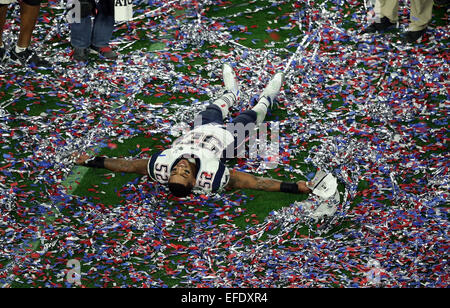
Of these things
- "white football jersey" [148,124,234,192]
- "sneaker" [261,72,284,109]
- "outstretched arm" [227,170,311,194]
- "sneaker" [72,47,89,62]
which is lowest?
"outstretched arm" [227,170,311,194]

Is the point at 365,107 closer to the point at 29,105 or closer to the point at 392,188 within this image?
the point at 392,188

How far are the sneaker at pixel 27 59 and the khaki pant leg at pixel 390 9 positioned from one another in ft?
17.9

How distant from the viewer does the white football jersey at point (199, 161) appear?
8.49m

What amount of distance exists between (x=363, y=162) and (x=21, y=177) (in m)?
4.22

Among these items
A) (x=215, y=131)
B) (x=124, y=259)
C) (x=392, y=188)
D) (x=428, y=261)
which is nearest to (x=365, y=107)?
(x=392, y=188)

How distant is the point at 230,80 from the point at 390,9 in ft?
11.1

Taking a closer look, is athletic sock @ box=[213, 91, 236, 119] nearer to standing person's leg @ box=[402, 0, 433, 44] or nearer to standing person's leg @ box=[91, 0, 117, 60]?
standing person's leg @ box=[91, 0, 117, 60]

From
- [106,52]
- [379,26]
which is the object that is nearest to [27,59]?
[106,52]

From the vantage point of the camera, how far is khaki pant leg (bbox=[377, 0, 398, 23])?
12.0 m

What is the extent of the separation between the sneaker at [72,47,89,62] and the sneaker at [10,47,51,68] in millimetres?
425

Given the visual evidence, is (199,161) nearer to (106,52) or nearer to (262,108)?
(262,108)

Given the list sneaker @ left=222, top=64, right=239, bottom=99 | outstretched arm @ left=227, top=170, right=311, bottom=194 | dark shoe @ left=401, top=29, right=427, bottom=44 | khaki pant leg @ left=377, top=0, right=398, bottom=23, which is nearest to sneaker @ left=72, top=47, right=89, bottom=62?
sneaker @ left=222, top=64, right=239, bottom=99

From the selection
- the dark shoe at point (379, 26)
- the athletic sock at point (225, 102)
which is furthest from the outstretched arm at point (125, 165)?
the dark shoe at point (379, 26)

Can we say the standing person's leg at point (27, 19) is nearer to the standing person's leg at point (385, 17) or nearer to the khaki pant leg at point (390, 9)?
the standing person's leg at point (385, 17)
